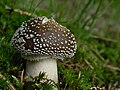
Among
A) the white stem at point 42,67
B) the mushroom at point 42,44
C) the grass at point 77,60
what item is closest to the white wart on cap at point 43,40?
the mushroom at point 42,44

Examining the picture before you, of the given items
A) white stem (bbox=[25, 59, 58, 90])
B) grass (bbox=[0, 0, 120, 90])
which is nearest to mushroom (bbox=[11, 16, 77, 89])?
white stem (bbox=[25, 59, 58, 90])

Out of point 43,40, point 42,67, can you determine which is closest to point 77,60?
point 42,67

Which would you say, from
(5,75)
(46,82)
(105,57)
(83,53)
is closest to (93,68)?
(83,53)

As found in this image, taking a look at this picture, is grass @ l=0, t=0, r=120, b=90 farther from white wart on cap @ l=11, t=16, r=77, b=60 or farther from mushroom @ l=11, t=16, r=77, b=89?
white wart on cap @ l=11, t=16, r=77, b=60

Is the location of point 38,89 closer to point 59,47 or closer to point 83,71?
point 59,47

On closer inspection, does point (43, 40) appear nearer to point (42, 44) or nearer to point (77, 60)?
point (42, 44)

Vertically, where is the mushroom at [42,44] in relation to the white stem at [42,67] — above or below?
above

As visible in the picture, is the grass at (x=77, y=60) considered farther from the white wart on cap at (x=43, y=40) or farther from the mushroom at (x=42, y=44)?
the white wart on cap at (x=43, y=40)
